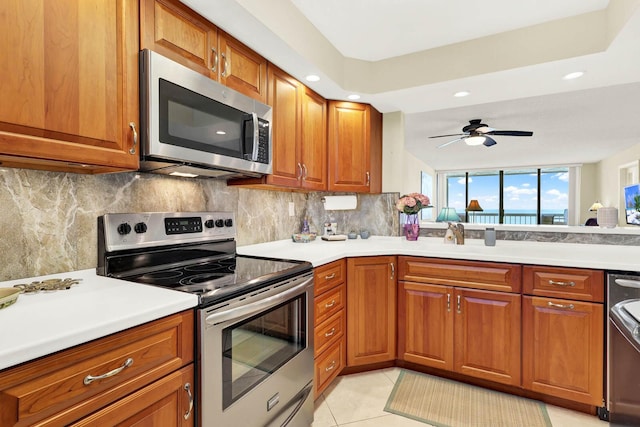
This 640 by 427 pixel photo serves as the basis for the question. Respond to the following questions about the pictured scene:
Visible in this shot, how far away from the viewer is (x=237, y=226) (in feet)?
7.17

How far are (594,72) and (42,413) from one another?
10.2ft

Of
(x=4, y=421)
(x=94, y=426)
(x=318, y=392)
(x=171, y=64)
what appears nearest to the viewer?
(x=4, y=421)

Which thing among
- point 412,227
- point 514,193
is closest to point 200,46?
point 412,227

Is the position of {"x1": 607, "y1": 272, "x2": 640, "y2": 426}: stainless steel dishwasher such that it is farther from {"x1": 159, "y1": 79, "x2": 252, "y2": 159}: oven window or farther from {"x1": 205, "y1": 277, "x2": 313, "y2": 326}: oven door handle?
{"x1": 159, "y1": 79, "x2": 252, "y2": 159}: oven window

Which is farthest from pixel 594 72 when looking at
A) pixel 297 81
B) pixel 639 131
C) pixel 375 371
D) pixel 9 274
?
pixel 639 131

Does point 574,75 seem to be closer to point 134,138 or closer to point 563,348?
point 563,348

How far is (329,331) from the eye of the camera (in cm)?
205

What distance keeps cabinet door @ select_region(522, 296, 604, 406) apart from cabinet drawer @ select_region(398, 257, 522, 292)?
0.15 metres

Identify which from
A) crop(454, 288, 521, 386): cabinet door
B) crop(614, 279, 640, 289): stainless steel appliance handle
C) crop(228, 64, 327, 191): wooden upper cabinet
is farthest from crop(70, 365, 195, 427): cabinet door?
crop(614, 279, 640, 289): stainless steel appliance handle

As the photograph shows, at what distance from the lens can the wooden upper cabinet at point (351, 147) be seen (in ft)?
8.82

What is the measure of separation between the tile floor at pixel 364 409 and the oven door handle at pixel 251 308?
0.83m

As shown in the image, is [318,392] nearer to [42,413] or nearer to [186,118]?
[42,413]

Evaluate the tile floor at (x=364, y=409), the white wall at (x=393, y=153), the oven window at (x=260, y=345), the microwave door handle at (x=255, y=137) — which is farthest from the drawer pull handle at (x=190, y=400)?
the white wall at (x=393, y=153)

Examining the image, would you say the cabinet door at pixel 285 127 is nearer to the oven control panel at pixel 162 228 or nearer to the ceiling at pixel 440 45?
the ceiling at pixel 440 45
